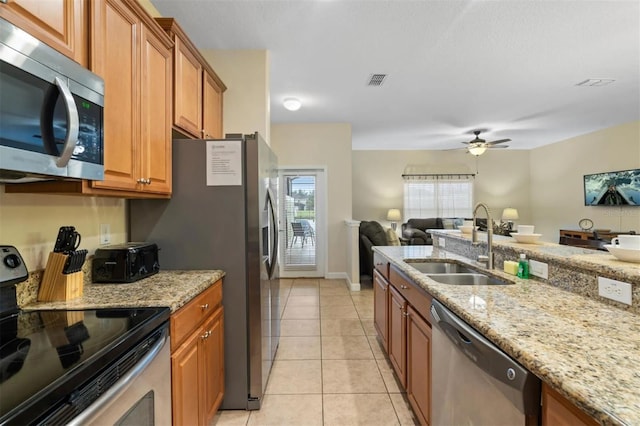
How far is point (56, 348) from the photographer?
0.89m

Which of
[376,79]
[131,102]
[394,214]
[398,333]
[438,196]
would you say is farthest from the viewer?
[438,196]

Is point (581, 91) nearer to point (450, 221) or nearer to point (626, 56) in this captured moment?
point (626, 56)

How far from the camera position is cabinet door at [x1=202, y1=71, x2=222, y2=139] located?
7.89ft

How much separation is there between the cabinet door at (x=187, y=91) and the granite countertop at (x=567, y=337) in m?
1.83

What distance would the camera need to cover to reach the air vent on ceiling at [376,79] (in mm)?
3434

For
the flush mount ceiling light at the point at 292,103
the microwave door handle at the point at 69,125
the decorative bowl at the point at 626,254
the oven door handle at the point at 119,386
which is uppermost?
the flush mount ceiling light at the point at 292,103

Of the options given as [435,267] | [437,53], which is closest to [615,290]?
[435,267]

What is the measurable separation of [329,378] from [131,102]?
2197 mm

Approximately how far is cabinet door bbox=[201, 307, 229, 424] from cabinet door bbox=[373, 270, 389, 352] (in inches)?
49.1

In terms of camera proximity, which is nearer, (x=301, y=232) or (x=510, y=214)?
(x=301, y=232)

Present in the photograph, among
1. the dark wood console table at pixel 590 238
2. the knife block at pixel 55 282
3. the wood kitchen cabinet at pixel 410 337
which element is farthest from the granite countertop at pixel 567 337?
the dark wood console table at pixel 590 238

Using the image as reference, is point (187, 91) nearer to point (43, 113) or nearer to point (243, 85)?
point (243, 85)

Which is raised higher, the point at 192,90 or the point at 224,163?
the point at 192,90

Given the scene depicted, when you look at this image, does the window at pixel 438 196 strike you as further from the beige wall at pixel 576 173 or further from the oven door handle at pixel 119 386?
the oven door handle at pixel 119 386
